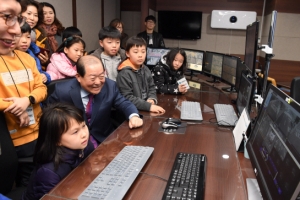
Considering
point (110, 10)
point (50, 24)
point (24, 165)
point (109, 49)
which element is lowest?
point (24, 165)

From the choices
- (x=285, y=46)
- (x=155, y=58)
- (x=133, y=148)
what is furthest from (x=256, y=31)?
(x=285, y=46)

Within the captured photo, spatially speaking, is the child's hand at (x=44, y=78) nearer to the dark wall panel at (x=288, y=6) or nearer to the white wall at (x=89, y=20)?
the white wall at (x=89, y=20)

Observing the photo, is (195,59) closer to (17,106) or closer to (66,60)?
(66,60)

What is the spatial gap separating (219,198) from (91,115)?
1.09 metres

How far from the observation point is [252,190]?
1.03 metres

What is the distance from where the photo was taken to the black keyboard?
0.94m

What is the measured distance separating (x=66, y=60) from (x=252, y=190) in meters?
2.08

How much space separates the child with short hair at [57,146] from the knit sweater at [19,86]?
Result: 44cm

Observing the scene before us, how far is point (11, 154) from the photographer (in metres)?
1.35

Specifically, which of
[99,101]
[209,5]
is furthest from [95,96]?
[209,5]

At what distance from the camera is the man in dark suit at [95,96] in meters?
1.67

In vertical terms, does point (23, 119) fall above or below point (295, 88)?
below

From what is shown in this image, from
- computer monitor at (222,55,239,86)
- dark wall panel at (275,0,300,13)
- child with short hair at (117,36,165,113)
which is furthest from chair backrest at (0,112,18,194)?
dark wall panel at (275,0,300,13)

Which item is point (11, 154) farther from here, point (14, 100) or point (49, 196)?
point (49, 196)
